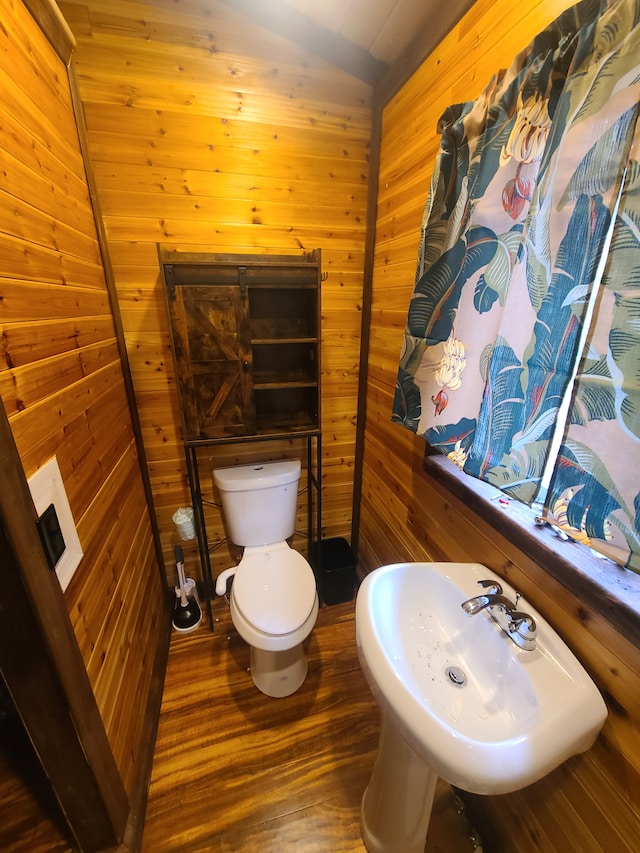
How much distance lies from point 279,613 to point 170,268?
53.1 inches

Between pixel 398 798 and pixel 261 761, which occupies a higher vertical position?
pixel 398 798

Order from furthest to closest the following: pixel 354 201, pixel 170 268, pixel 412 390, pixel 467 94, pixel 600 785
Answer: pixel 354 201
pixel 170 268
pixel 412 390
pixel 467 94
pixel 600 785

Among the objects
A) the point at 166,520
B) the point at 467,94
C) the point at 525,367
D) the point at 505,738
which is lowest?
the point at 166,520

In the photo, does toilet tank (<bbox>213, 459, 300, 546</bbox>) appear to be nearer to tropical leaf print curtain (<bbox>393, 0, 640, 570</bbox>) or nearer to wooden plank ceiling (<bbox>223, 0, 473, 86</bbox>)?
tropical leaf print curtain (<bbox>393, 0, 640, 570</bbox>)

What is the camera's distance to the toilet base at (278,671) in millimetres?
1410

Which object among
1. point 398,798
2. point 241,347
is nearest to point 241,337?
point 241,347

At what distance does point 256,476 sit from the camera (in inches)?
63.0

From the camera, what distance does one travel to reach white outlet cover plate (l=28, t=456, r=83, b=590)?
75 cm

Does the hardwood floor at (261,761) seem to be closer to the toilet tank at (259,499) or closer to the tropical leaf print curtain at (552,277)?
the toilet tank at (259,499)

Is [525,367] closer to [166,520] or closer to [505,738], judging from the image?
[505,738]

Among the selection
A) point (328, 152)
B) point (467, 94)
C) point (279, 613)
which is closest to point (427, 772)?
point (279, 613)

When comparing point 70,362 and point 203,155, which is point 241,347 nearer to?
point 70,362

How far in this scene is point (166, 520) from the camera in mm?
1743

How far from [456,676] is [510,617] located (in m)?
0.22
